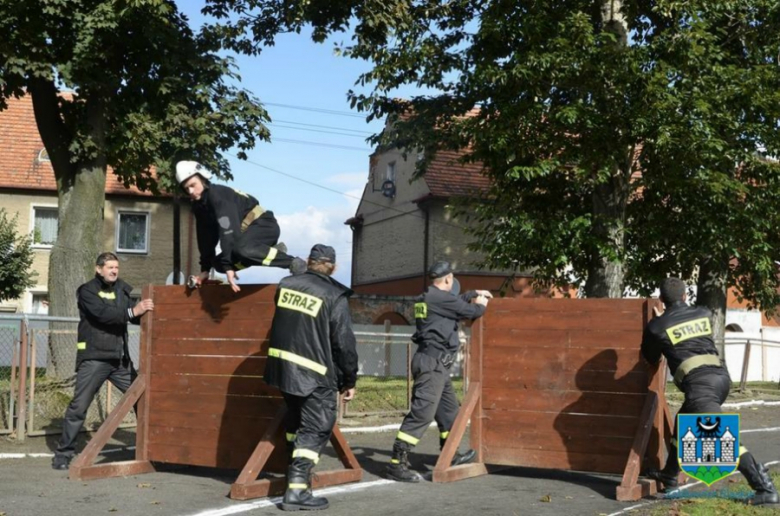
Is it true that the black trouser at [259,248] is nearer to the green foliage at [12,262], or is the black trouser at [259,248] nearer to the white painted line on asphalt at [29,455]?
the white painted line on asphalt at [29,455]

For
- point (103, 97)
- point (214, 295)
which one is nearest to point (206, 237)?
point (214, 295)

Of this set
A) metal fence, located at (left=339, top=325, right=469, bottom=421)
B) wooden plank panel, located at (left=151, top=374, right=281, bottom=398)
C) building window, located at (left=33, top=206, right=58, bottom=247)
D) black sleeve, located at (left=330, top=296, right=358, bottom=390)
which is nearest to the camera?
black sleeve, located at (left=330, top=296, right=358, bottom=390)

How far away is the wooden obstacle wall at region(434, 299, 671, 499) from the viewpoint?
357 inches

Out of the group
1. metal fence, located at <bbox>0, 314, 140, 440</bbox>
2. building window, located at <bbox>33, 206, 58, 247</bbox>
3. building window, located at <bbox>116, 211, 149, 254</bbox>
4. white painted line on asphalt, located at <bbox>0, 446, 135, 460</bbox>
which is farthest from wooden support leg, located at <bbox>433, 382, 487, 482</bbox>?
building window, located at <bbox>33, 206, 58, 247</bbox>

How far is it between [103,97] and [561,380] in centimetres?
1045

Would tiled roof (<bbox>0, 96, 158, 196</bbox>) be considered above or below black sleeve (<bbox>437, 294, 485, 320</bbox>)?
above

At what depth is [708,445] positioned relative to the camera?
25.7ft

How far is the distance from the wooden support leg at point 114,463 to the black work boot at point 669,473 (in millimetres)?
4649

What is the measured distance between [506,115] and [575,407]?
510 inches

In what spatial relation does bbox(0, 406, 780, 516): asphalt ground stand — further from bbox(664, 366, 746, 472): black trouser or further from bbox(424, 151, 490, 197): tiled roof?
bbox(424, 151, 490, 197): tiled roof

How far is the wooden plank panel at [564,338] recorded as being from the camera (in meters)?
9.16

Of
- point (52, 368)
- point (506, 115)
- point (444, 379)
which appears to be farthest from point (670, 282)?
point (506, 115)

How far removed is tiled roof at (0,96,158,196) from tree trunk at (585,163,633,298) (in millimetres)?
21516

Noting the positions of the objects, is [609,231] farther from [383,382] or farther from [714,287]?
[383,382]
